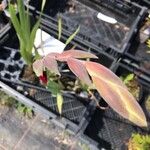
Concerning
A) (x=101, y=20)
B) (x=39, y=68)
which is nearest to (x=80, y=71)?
(x=39, y=68)

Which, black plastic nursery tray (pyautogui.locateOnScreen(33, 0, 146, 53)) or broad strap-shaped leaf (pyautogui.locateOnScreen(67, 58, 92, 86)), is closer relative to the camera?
broad strap-shaped leaf (pyautogui.locateOnScreen(67, 58, 92, 86))

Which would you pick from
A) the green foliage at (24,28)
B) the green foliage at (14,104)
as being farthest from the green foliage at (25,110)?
the green foliage at (24,28)

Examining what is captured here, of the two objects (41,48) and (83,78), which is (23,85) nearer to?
(41,48)

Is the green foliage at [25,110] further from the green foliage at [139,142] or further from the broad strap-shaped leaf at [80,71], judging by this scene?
the broad strap-shaped leaf at [80,71]

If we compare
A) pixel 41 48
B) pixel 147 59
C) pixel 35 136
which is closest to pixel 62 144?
pixel 35 136

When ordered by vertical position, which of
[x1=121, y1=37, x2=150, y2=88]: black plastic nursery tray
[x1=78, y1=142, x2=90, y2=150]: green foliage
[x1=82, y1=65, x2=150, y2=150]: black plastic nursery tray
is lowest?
[x1=78, y1=142, x2=90, y2=150]: green foliage

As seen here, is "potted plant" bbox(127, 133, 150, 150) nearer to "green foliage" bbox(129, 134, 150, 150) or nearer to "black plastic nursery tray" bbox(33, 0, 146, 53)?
"green foliage" bbox(129, 134, 150, 150)

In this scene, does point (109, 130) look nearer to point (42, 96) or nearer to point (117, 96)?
point (42, 96)

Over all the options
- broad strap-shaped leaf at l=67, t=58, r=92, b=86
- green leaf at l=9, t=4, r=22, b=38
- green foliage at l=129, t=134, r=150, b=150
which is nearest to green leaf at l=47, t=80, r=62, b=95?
green leaf at l=9, t=4, r=22, b=38
